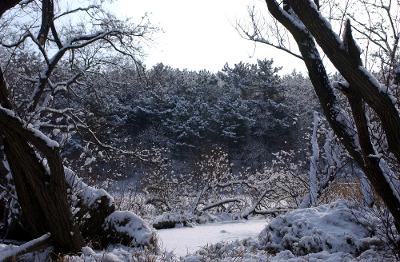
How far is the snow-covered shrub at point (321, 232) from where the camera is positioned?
6.23m

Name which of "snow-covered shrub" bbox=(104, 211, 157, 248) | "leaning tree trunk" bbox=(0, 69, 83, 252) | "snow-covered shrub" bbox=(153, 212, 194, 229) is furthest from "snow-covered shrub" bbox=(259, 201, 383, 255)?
"snow-covered shrub" bbox=(153, 212, 194, 229)

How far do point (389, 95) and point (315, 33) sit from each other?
1.02m

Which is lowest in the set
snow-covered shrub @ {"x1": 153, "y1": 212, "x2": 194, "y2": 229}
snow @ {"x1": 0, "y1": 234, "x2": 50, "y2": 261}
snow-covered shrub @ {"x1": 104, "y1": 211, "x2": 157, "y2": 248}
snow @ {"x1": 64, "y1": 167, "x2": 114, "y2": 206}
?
snow @ {"x1": 0, "y1": 234, "x2": 50, "y2": 261}

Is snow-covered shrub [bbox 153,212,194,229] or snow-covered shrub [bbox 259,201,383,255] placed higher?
snow-covered shrub [bbox 153,212,194,229]

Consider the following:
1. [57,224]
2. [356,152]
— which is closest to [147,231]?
[57,224]

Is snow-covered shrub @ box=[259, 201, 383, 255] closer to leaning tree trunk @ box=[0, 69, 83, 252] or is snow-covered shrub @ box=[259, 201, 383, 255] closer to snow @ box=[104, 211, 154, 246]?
snow @ box=[104, 211, 154, 246]

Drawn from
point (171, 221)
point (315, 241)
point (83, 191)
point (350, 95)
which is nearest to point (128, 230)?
point (83, 191)

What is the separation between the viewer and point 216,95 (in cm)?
3797

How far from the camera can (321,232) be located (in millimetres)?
6539

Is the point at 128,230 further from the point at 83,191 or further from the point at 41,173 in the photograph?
the point at 41,173

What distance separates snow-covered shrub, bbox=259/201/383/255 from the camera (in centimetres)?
623

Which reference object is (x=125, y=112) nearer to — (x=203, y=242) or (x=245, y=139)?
(x=245, y=139)

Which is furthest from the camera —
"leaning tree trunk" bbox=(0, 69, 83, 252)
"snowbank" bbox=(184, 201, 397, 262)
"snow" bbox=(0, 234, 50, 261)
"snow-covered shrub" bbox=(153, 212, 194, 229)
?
"snow-covered shrub" bbox=(153, 212, 194, 229)

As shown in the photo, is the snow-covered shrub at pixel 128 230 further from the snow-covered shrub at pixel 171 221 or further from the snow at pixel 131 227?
the snow-covered shrub at pixel 171 221
